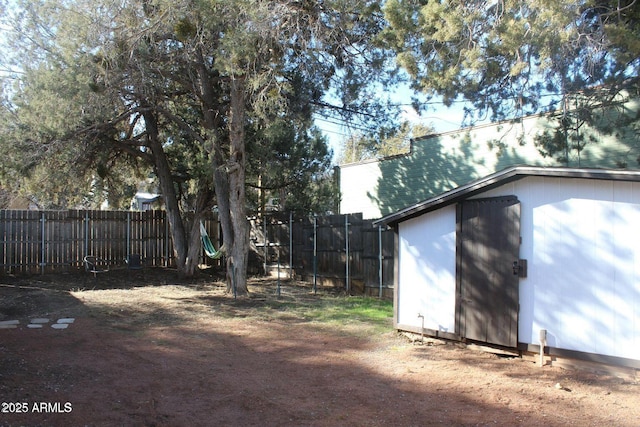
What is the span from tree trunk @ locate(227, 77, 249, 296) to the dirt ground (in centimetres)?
238

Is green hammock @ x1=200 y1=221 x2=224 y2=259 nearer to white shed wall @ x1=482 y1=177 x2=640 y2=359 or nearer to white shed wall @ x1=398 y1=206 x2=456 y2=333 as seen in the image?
white shed wall @ x1=398 y1=206 x2=456 y2=333

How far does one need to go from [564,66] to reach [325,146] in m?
8.22

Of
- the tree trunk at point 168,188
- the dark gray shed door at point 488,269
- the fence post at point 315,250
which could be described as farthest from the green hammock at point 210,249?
the dark gray shed door at point 488,269

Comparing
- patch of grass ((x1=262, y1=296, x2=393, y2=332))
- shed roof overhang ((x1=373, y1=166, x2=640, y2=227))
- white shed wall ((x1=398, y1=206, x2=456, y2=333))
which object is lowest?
patch of grass ((x1=262, y1=296, x2=393, y2=332))

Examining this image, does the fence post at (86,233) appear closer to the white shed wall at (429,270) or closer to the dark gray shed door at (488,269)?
the white shed wall at (429,270)

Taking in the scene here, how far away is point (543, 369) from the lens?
6.60 metres

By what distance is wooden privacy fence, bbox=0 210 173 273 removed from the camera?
586 inches

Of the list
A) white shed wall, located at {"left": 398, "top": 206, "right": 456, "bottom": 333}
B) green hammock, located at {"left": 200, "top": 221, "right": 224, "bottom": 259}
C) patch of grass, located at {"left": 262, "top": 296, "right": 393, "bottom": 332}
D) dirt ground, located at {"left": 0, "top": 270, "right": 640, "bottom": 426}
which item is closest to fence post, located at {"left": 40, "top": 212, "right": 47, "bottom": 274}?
green hammock, located at {"left": 200, "top": 221, "right": 224, "bottom": 259}

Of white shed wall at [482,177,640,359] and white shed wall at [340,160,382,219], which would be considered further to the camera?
white shed wall at [340,160,382,219]

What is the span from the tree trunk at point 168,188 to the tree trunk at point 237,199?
4.05m

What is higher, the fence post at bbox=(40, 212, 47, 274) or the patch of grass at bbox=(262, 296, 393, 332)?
the fence post at bbox=(40, 212, 47, 274)

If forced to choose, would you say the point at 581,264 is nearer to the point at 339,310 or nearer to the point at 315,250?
the point at 339,310

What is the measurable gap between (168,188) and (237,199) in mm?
4536

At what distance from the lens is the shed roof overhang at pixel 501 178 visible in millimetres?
6137
